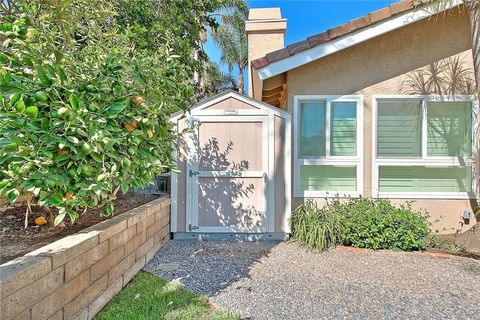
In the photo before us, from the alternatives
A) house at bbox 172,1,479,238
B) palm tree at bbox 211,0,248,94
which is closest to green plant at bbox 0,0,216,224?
house at bbox 172,1,479,238

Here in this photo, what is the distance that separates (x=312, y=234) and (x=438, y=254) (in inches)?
81.9

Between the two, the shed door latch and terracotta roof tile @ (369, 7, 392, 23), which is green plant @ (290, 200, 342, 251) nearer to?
the shed door latch

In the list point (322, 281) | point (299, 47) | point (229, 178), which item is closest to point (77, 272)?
point (322, 281)

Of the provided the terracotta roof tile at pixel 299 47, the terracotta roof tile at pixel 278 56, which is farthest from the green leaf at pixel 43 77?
the terracotta roof tile at pixel 299 47

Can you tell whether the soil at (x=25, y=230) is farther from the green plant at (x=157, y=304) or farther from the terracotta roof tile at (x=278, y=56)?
the terracotta roof tile at (x=278, y=56)

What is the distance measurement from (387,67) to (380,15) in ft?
3.62

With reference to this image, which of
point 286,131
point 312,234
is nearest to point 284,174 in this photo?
point 286,131

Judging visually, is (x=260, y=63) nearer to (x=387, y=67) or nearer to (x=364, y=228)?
(x=387, y=67)

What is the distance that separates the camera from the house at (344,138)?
5.75m

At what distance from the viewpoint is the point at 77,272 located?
2.67 metres

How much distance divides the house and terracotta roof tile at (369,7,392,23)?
1.07 feet

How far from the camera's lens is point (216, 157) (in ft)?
19.0

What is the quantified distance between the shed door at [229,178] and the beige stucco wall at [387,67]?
1.06 meters

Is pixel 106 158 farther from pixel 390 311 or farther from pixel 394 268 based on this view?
pixel 394 268
